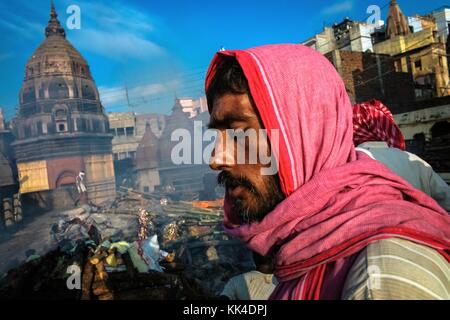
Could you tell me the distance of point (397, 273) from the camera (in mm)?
781

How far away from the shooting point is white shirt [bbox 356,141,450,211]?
1954 millimetres

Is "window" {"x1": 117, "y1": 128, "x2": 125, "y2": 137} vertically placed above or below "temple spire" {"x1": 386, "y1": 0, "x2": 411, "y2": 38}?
below

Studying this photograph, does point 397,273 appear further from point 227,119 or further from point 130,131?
point 130,131

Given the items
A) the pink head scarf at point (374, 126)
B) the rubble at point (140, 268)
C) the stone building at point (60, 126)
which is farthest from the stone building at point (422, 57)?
the stone building at point (60, 126)

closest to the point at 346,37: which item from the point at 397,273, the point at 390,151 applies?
the point at 390,151

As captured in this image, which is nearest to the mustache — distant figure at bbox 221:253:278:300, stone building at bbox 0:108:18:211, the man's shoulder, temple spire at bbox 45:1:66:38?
the man's shoulder

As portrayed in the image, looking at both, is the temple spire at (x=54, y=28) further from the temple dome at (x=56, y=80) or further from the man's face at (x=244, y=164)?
the man's face at (x=244, y=164)

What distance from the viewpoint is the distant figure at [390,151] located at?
1.98 metres

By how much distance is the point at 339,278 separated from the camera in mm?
907

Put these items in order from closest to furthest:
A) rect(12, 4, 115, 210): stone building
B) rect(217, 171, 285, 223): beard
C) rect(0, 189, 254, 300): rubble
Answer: rect(217, 171, 285, 223): beard
rect(0, 189, 254, 300): rubble
rect(12, 4, 115, 210): stone building

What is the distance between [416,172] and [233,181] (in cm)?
146

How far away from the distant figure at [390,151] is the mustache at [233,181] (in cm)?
100

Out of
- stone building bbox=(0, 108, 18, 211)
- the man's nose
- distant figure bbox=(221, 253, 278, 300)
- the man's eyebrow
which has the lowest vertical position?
distant figure bbox=(221, 253, 278, 300)

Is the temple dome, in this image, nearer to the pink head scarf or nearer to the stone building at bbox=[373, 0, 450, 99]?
the stone building at bbox=[373, 0, 450, 99]
